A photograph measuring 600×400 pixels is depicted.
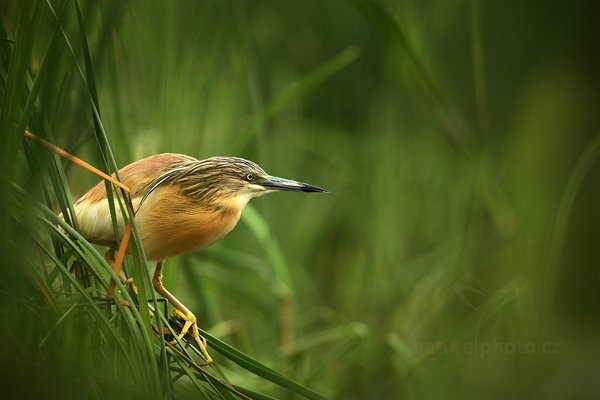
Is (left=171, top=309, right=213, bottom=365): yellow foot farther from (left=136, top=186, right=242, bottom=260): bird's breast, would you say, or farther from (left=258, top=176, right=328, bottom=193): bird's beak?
(left=258, top=176, right=328, bottom=193): bird's beak

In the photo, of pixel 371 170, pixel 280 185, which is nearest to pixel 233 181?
pixel 280 185

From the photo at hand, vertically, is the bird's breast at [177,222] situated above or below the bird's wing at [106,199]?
below

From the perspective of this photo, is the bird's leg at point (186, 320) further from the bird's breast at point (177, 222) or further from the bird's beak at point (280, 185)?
the bird's beak at point (280, 185)

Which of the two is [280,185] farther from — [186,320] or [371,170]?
[371,170]

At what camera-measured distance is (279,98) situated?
5.92 feet

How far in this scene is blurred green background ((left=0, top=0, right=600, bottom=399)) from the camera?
1.48 meters

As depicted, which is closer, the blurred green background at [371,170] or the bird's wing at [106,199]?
the bird's wing at [106,199]

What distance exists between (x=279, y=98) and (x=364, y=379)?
84cm

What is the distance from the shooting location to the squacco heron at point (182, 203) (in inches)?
42.4

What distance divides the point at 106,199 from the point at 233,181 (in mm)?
165

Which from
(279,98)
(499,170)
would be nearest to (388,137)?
(279,98)

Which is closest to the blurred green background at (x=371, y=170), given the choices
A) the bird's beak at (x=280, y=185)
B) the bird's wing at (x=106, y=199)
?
the bird's wing at (x=106, y=199)

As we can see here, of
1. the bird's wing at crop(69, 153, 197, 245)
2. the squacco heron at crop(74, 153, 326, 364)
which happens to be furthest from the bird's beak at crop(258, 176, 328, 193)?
the bird's wing at crop(69, 153, 197, 245)

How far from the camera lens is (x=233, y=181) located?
1.12 metres
